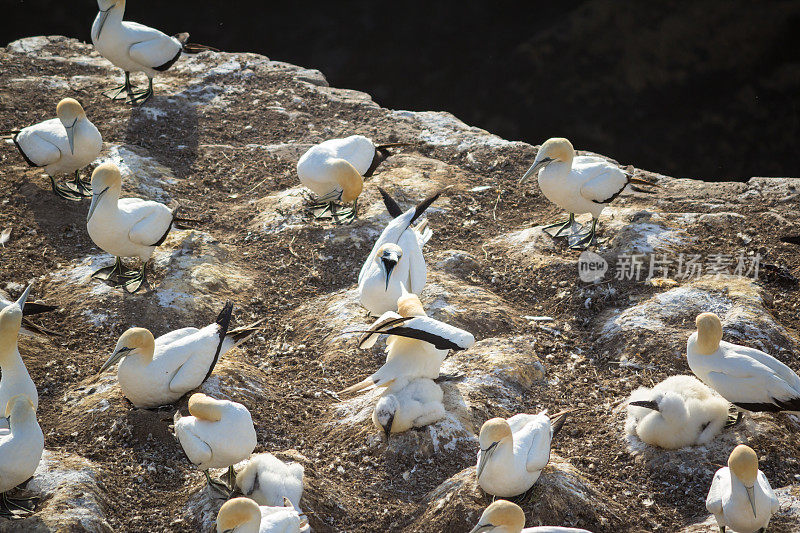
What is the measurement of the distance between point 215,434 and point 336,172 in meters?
3.32

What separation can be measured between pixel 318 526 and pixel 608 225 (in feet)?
13.6

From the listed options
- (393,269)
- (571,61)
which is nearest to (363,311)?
(393,269)

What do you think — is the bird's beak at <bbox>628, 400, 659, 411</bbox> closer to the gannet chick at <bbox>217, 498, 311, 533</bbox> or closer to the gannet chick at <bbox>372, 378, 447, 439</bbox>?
the gannet chick at <bbox>372, 378, 447, 439</bbox>

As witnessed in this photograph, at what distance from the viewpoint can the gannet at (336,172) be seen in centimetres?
707

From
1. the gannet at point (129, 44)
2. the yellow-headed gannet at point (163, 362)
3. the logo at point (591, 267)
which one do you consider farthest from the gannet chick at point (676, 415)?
the gannet at point (129, 44)

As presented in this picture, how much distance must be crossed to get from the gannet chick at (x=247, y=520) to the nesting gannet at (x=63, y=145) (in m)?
4.32

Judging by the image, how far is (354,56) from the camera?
15.9m

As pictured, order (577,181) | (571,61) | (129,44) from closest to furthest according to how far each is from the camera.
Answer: (577,181) → (129,44) → (571,61)

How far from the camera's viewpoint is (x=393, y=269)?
556 centimetres

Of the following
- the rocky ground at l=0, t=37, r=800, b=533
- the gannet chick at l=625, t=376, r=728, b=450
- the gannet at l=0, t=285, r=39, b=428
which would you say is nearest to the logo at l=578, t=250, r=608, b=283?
the rocky ground at l=0, t=37, r=800, b=533

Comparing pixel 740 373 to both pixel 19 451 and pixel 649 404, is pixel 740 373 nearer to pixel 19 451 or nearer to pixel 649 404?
pixel 649 404

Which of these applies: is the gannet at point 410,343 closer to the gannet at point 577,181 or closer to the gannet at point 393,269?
the gannet at point 393,269

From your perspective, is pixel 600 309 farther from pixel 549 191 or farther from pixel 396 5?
pixel 396 5

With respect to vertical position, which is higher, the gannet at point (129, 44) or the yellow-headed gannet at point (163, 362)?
the gannet at point (129, 44)
